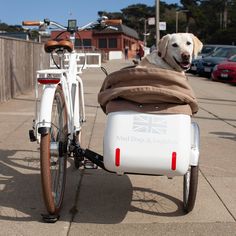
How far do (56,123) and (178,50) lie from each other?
143 cm

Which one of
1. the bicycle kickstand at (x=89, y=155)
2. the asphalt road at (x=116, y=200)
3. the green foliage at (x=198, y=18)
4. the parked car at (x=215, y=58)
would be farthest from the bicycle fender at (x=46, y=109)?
the green foliage at (x=198, y=18)

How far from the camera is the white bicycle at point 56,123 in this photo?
3.64 metres

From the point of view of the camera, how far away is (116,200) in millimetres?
4375

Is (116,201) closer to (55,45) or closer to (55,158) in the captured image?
(55,158)

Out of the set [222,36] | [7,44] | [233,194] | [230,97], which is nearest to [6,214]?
[233,194]

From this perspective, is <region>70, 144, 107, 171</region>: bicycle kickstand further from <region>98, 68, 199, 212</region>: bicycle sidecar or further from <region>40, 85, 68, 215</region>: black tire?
<region>98, 68, 199, 212</region>: bicycle sidecar

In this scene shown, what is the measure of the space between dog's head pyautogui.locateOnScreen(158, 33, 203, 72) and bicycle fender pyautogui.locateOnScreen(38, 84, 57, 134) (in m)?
1.37

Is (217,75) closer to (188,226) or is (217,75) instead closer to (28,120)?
(28,120)

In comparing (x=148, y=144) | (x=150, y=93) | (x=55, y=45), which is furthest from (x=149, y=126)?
(x=55, y=45)

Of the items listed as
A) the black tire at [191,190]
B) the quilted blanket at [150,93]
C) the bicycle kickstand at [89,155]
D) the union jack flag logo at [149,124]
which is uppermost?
the quilted blanket at [150,93]

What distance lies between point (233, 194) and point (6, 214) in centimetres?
220

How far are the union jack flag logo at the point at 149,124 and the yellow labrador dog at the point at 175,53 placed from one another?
1.13 meters

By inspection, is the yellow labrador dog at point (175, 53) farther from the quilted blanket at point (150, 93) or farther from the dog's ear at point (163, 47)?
the quilted blanket at point (150, 93)

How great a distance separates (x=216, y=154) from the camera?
243 inches
